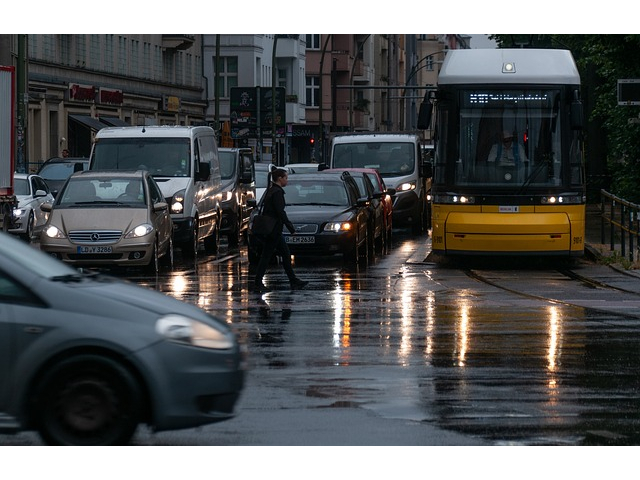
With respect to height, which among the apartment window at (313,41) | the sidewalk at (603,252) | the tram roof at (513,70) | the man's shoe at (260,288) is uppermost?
the apartment window at (313,41)

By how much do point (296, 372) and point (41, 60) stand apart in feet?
144

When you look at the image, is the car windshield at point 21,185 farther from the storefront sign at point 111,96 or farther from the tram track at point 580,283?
the storefront sign at point 111,96

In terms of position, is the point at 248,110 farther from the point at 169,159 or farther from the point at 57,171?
the point at 169,159

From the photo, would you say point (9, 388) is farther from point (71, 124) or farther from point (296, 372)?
point (71, 124)

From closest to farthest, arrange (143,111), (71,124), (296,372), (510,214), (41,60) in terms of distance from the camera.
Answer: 1. (296,372)
2. (510,214)
3. (41,60)
4. (71,124)
5. (143,111)

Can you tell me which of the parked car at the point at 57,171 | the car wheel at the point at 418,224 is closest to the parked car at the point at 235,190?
Result: the car wheel at the point at 418,224

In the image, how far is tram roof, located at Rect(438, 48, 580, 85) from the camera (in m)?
24.1

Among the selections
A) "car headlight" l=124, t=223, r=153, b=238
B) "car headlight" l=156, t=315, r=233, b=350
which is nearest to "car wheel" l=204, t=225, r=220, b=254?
"car headlight" l=124, t=223, r=153, b=238

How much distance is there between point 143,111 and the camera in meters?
68.2

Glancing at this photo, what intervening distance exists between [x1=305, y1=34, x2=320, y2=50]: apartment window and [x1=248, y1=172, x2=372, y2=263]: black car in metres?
76.5

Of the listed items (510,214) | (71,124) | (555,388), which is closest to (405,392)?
(555,388)

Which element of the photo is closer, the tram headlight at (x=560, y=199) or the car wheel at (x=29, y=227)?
the tram headlight at (x=560, y=199)

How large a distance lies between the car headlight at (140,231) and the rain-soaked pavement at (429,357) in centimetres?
64

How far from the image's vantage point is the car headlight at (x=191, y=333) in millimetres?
8594
